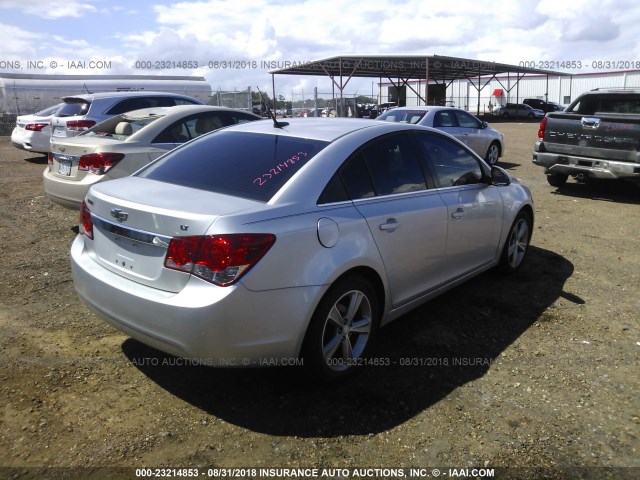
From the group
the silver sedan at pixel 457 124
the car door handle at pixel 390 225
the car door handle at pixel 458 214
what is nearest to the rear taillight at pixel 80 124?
the silver sedan at pixel 457 124

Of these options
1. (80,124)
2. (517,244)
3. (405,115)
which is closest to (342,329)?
(517,244)

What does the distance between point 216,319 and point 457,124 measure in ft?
35.0

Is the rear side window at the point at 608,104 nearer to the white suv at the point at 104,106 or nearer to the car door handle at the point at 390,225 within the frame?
the white suv at the point at 104,106

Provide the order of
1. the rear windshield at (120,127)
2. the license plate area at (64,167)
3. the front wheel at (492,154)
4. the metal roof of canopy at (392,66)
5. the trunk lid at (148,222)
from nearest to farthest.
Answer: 1. the trunk lid at (148,222)
2. the license plate area at (64,167)
3. the rear windshield at (120,127)
4. the front wheel at (492,154)
5. the metal roof of canopy at (392,66)

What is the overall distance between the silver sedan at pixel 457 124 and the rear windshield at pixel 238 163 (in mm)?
7642

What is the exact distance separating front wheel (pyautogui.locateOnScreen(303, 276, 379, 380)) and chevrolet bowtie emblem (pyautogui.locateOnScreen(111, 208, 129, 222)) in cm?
121

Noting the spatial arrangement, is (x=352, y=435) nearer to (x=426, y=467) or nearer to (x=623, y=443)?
(x=426, y=467)

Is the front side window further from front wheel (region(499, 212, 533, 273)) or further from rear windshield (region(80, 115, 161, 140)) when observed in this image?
rear windshield (region(80, 115, 161, 140))

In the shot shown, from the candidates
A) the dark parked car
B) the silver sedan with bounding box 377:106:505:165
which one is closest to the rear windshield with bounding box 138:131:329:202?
the silver sedan with bounding box 377:106:505:165

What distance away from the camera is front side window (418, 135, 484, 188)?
424 centimetres

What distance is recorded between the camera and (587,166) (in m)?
9.12

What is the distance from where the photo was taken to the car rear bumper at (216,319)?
271cm

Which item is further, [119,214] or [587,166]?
[587,166]

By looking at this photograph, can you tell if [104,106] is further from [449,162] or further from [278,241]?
[278,241]
